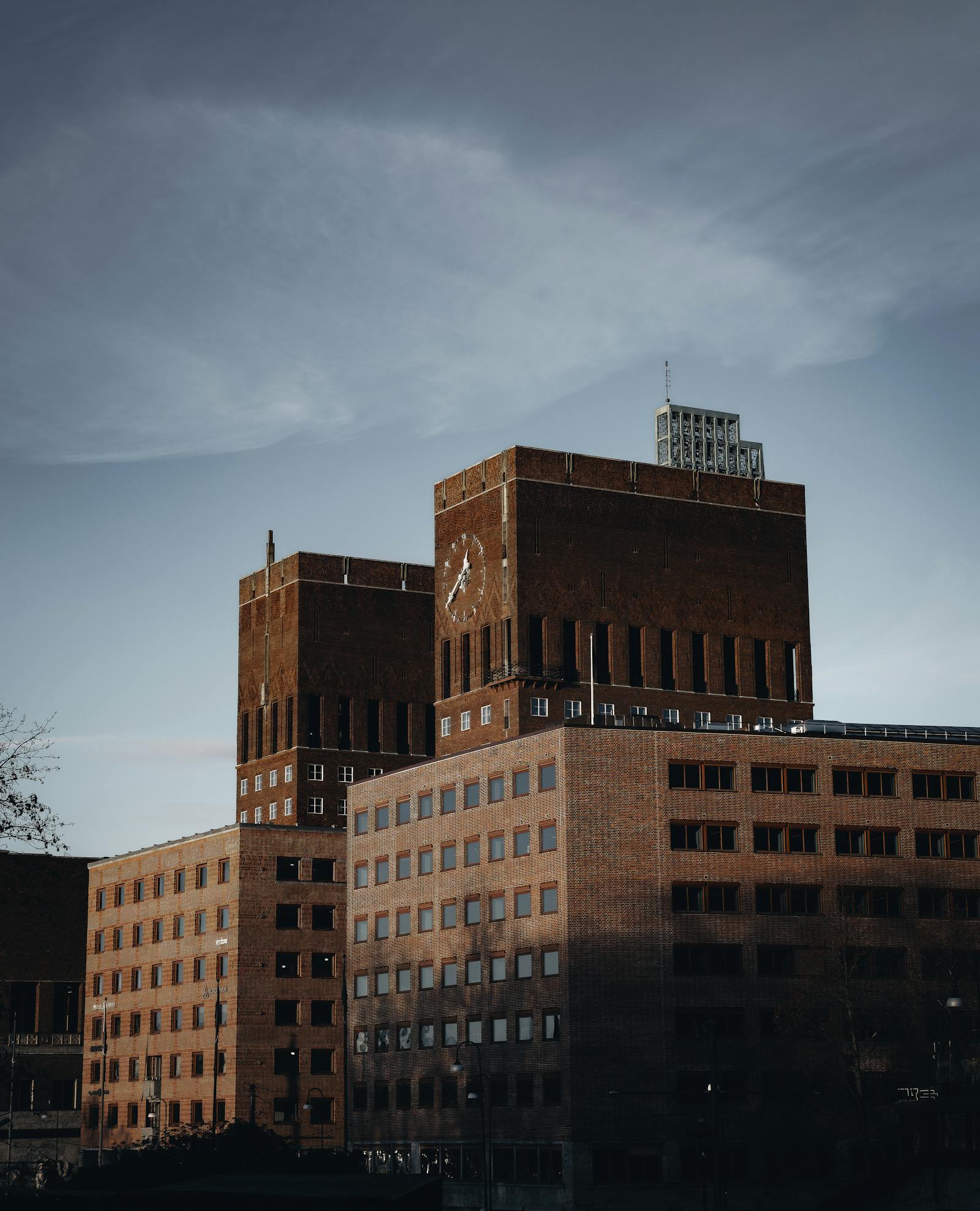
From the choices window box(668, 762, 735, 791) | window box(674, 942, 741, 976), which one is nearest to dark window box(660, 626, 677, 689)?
window box(668, 762, 735, 791)

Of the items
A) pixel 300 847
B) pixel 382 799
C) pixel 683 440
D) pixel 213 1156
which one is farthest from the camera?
pixel 683 440

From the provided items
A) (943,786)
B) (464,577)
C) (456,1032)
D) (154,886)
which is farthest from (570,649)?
(154,886)

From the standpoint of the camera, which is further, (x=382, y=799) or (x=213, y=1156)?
(x=382, y=799)

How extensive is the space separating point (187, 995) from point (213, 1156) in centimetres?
5481

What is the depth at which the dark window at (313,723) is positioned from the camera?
17988cm

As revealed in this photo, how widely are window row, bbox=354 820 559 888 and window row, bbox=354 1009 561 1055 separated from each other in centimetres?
980

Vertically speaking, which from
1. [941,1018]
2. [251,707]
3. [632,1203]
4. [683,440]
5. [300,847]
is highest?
[683,440]

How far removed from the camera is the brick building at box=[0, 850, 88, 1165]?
17238cm

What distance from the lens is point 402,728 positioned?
186 meters

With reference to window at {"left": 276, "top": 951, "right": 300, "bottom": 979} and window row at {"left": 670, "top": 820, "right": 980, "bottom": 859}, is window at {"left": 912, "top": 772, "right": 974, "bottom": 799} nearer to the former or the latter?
window row at {"left": 670, "top": 820, "right": 980, "bottom": 859}

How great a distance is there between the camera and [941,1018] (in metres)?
115

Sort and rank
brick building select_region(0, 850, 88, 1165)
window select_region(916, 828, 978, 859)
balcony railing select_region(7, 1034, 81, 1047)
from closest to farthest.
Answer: window select_region(916, 828, 978, 859) < brick building select_region(0, 850, 88, 1165) < balcony railing select_region(7, 1034, 81, 1047)

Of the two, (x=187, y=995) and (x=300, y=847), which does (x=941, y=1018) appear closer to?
(x=300, y=847)

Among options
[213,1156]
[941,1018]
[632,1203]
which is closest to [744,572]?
[941,1018]
